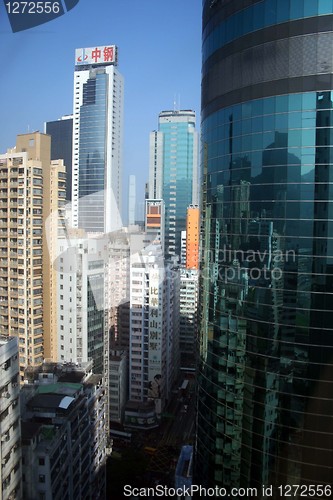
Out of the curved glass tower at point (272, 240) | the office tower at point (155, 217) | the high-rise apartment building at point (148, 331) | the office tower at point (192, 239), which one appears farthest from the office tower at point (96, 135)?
the curved glass tower at point (272, 240)

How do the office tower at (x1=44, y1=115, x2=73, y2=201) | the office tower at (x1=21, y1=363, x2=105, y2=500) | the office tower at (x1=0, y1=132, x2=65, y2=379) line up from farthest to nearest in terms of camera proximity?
1. the office tower at (x1=44, y1=115, x2=73, y2=201)
2. the office tower at (x1=0, y1=132, x2=65, y2=379)
3. the office tower at (x1=21, y1=363, x2=105, y2=500)

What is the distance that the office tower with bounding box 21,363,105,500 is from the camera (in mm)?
3912

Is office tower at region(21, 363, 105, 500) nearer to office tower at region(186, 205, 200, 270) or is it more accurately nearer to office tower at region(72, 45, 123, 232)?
office tower at region(72, 45, 123, 232)

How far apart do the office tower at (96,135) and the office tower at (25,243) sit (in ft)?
20.8

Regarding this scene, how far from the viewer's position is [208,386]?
419 cm

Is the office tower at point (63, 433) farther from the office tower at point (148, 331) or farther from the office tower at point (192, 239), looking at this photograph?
the office tower at point (192, 239)

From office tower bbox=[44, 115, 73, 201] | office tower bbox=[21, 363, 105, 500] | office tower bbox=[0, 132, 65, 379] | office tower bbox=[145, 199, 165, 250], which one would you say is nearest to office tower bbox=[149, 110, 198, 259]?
office tower bbox=[145, 199, 165, 250]

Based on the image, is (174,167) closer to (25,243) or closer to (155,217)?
(155,217)

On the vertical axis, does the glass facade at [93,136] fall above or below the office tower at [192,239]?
above

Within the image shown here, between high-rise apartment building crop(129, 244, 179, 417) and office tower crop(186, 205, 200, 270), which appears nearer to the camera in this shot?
high-rise apartment building crop(129, 244, 179, 417)

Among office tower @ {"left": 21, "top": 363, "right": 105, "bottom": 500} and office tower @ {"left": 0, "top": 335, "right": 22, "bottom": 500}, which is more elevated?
office tower @ {"left": 0, "top": 335, "right": 22, "bottom": 500}

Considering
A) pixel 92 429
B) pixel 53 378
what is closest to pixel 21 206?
pixel 53 378

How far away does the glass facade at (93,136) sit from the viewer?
587 inches

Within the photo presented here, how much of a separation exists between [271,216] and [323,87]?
41.8 inches
